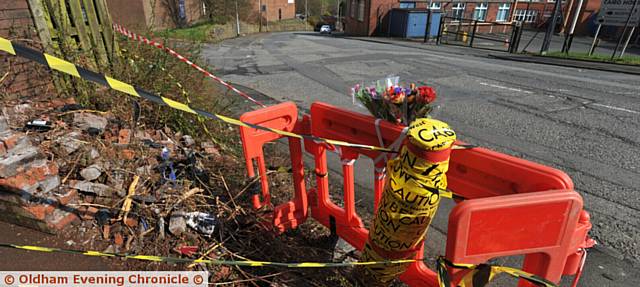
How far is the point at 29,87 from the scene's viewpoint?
4039mm

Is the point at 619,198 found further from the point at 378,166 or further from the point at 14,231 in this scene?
the point at 14,231

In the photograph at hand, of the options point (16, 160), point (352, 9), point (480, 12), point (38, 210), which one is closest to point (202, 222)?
point (38, 210)

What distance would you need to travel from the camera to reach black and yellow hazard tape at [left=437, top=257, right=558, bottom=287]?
4.52ft

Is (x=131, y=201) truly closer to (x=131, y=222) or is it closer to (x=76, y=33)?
(x=131, y=222)

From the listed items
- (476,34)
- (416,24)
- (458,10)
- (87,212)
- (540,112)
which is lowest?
(476,34)

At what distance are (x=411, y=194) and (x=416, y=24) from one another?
28195mm

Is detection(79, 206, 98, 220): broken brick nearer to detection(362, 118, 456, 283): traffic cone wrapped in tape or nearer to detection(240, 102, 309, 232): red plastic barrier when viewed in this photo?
detection(240, 102, 309, 232): red plastic barrier

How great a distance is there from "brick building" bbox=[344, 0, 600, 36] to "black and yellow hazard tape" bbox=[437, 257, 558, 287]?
3049 centimetres

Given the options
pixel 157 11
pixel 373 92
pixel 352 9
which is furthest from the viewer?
pixel 352 9

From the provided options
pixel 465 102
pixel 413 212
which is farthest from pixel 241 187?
pixel 465 102

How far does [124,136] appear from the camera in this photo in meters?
3.58

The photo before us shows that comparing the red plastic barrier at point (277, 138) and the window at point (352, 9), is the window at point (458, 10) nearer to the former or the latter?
the window at point (352, 9)

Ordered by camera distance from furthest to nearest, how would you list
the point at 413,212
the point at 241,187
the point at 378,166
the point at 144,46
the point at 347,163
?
1. the point at 144,46
2. the point at 241,187
3. the point at 347,163
4. the point at 378,166
5. the point at 413,212

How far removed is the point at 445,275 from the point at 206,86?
5.16m
